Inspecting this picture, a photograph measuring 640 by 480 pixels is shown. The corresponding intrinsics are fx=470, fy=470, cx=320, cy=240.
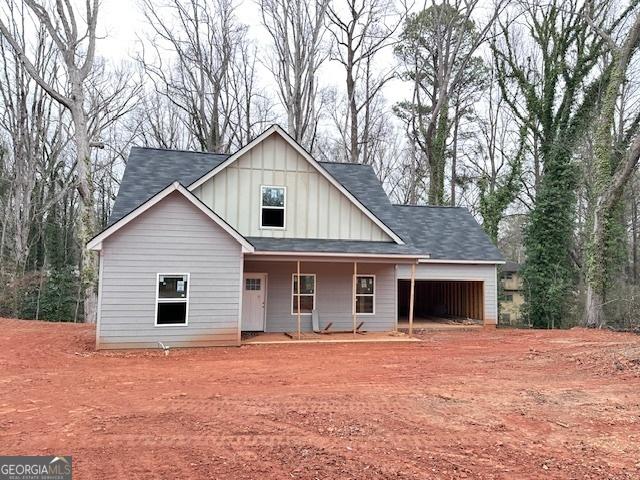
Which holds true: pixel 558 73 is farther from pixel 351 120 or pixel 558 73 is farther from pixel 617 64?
pixel 351 120

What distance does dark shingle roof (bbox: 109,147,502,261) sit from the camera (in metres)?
14.1

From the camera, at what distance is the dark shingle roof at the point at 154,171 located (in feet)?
46.2

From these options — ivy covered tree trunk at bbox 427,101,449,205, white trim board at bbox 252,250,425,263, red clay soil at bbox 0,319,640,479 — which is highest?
ivy covered tree trunk at bbox 427,101,449,205

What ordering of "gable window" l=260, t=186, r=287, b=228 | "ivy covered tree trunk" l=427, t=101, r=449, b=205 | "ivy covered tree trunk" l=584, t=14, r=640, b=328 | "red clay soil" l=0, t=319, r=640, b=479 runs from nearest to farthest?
1. "red clay soil" l=0, t=319, r=640, b=479
2. "gable window" l=260, t=186, r=287, b=228
3. "ivy covered tree trunk" l=584, t=14, r=640, b=328
4. "ivy covered tree trunk" l=427, t=101, r=449, b=205

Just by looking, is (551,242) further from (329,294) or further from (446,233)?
(329,294)

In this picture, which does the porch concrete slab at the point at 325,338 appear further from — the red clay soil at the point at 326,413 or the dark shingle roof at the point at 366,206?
the dark shingle roof at the point at 366,206

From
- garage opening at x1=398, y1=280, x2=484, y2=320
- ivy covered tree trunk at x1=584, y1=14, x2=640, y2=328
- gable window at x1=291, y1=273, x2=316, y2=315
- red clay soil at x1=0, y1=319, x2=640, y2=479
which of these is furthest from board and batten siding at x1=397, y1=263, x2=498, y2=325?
red clay soil at x1=0, y1=319, x2=640, y2=479

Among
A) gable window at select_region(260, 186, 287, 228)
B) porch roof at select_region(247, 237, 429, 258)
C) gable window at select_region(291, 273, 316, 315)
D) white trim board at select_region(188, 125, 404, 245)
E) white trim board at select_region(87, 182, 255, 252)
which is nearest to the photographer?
white trim board at select_region(87, 182, 255, 252)

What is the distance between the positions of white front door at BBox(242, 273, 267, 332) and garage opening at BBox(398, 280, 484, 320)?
8.57 m

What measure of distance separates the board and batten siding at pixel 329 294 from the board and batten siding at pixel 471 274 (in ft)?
6.60

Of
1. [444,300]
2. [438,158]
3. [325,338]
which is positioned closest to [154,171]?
[325,338]

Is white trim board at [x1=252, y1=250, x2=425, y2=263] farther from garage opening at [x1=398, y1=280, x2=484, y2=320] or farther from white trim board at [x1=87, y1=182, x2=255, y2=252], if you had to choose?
garage opening at [x1=398, y1=280, x2=484, y2=320]

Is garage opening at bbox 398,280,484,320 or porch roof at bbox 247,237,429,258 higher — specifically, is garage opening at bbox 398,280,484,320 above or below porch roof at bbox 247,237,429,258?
below

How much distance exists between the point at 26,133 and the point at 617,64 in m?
28.4
